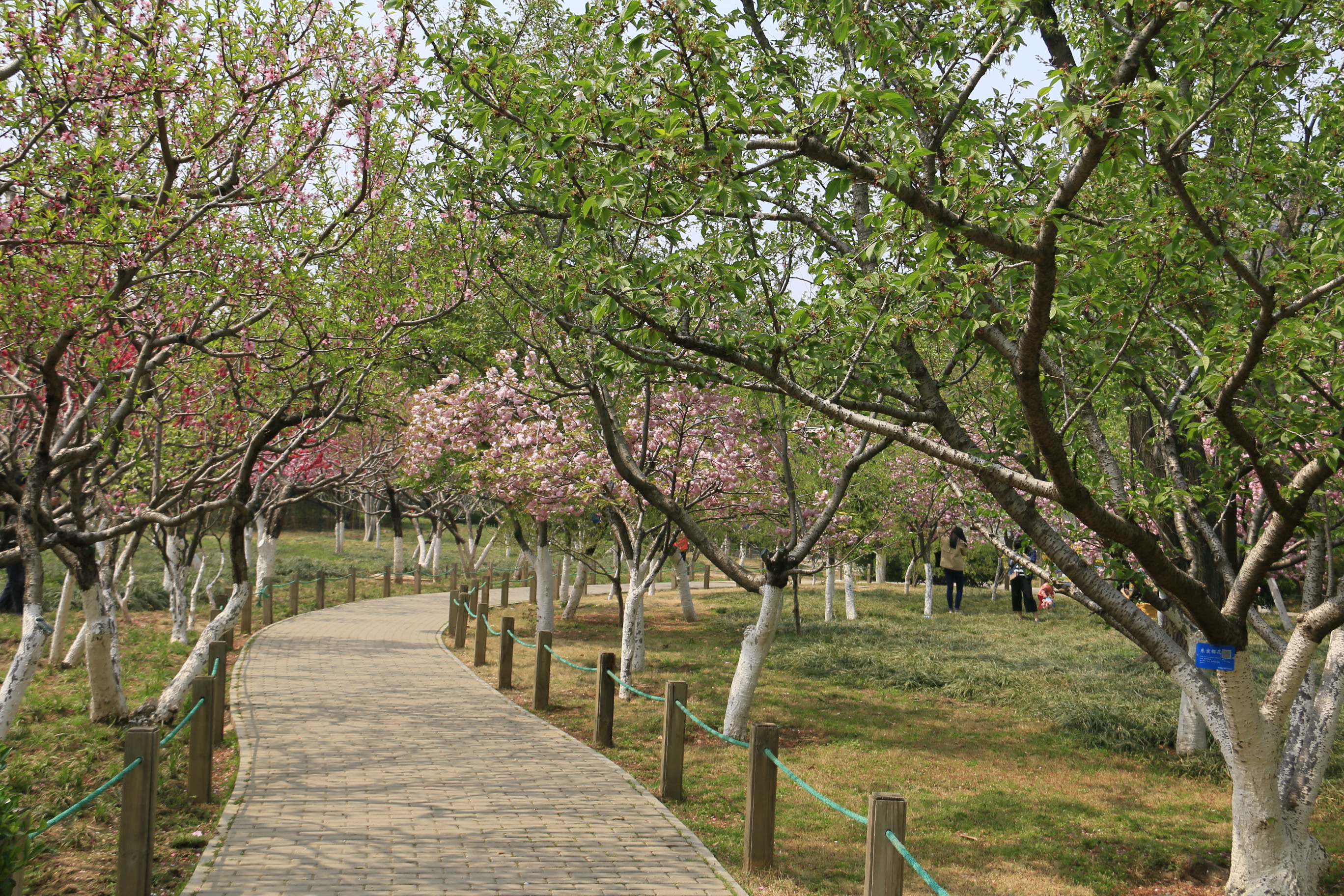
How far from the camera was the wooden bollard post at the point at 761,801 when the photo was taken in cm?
666

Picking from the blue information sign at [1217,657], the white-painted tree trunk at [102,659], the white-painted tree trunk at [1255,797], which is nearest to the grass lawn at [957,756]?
the white-painted tree trunk at [1255,797]

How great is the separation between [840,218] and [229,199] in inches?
223

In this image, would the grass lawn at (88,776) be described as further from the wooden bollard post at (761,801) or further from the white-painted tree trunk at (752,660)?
the white-painted tree trunk at (752,660)

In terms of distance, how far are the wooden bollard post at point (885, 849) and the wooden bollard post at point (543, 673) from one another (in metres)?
7.53

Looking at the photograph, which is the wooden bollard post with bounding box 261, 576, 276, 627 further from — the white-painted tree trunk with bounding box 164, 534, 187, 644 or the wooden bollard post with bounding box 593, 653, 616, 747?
the wooden bollard post with bounding box 593, 653, 616, 747

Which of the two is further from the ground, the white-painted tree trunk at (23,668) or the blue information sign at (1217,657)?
the blue information sign at (1217,657)

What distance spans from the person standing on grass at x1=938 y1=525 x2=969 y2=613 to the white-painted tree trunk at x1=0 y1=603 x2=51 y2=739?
22.6m

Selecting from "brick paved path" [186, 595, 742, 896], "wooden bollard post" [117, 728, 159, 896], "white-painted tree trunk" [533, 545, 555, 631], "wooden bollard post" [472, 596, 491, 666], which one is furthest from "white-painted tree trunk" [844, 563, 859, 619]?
"wooden bollard post" [117, 728, 159, 896]

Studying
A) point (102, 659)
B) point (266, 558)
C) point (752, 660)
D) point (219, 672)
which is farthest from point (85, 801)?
point (266, 558)

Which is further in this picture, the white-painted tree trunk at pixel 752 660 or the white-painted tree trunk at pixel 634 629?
the white-painted tree trunk at pixel 634 629

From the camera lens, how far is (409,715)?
459 inches

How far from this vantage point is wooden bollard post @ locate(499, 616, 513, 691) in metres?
13.7

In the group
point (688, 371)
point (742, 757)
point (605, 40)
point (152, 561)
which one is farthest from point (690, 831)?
point (152, 561)

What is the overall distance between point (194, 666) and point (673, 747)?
17.9ft
